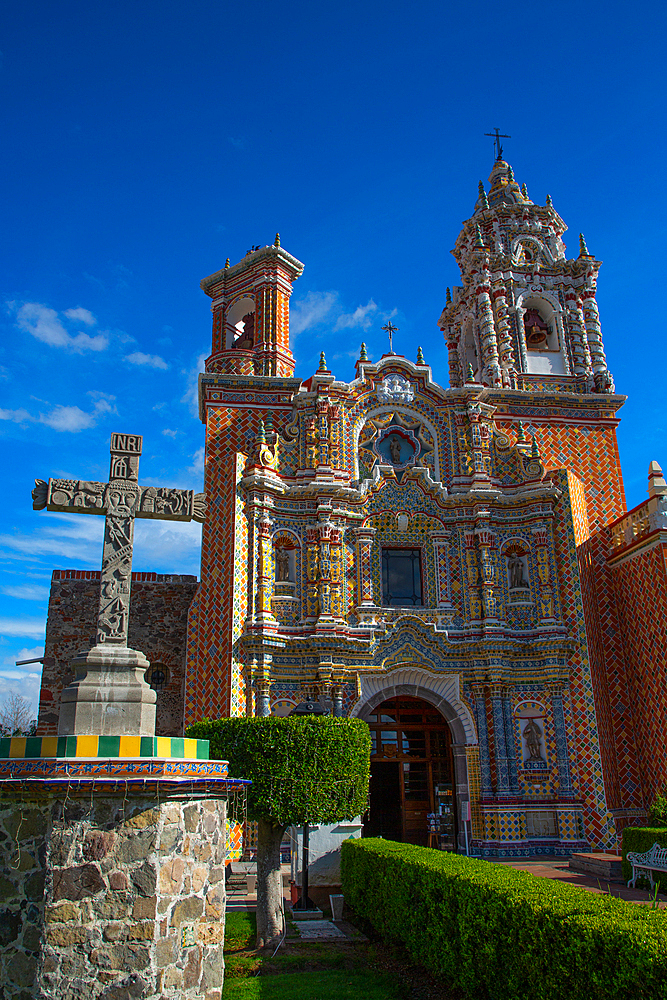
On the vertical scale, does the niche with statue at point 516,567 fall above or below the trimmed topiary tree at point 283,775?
above

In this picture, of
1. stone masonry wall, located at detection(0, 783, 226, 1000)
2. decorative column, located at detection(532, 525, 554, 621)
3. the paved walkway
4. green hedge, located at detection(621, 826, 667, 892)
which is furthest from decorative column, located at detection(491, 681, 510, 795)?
stone masonry wall, located at detection(0, 783, 226, 1000)

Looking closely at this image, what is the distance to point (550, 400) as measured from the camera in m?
22.1

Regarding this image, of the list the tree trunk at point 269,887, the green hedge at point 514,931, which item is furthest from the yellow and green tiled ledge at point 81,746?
the tree trunk at point 269,887

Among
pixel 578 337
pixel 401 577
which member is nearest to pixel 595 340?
pixel 578 337

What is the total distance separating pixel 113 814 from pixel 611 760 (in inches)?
620

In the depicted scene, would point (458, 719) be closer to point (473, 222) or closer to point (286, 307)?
point (286, 307)

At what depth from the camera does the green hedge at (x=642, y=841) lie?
12.2 meters

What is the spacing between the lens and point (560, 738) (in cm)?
1812

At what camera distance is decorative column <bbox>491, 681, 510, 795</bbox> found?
17.7 m

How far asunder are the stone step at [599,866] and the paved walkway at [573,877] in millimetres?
123

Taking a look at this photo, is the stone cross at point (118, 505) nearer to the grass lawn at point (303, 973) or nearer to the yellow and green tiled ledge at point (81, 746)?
the yellow and green tiled ledge at point (81, 746)

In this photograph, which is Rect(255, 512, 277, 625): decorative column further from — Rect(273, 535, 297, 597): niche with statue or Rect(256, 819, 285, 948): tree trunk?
Rect(256, 819, 285, 948): tree trunk

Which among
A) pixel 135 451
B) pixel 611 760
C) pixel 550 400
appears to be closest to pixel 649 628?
pixel 611 760

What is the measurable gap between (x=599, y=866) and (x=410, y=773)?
5503 millimetres
